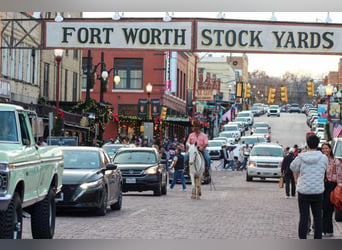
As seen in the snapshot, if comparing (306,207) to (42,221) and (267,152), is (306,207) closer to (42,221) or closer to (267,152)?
(42,221)

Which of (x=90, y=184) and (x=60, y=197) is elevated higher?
(x=90, y=184)

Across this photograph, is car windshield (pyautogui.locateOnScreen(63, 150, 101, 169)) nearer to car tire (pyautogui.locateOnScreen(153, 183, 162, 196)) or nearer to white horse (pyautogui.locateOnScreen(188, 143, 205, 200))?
white horse (pyautogui.locateOnScreen(188, 143, 205, 200))

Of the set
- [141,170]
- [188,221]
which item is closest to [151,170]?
[141,170]

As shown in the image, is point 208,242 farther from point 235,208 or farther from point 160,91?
point 160,91

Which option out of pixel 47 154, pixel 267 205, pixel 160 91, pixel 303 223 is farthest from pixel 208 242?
pixel 160 91

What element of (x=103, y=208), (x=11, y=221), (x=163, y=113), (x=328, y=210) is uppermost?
(x=163, y=113)

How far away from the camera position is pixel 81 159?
2033 centimetres

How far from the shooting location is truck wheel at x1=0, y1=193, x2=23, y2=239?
464 inches

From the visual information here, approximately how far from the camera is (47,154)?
1455cm

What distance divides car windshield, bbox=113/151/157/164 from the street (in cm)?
114

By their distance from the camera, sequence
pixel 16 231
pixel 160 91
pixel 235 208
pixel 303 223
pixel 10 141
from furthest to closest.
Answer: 1. pixel 160 91
2. pixel 235 208
3. pixel 303 223
4. pixel 10 141
5. pixel 16 231

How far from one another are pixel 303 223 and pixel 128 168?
14269 mm

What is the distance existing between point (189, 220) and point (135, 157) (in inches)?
410

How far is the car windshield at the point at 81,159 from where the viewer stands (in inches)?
791
